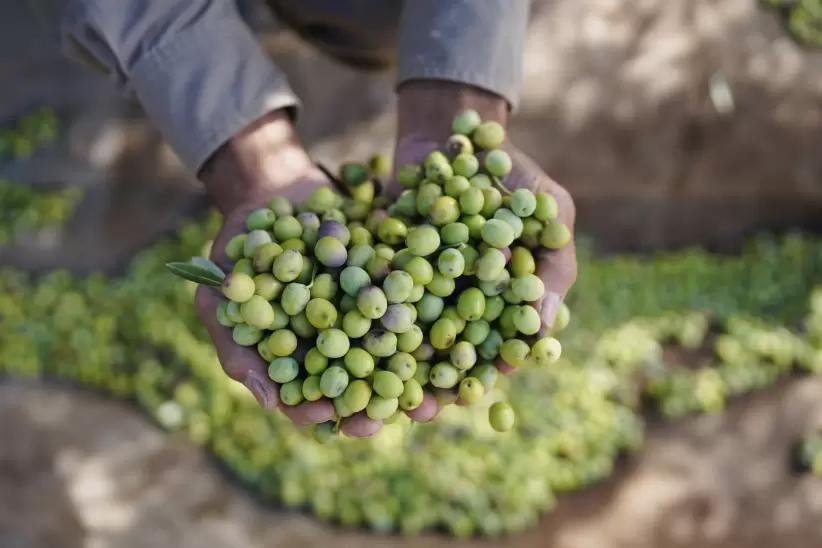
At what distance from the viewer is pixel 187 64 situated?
4.49 feet

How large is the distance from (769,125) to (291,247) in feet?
8.13

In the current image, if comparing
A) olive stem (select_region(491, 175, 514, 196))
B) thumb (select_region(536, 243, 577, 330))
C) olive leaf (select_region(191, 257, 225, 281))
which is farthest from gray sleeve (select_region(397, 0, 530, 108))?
olive leaf (select_region(191, 257, 225, 281))

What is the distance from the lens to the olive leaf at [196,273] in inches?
47.4

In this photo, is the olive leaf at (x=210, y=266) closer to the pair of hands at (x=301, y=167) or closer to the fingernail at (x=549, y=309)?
the pair of hands at (x=301, y=167)

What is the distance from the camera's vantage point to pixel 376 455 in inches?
82.7

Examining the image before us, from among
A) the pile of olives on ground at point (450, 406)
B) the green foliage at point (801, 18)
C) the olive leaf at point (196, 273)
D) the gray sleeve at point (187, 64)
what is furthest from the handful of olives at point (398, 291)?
the green foliage at point (801, 18)

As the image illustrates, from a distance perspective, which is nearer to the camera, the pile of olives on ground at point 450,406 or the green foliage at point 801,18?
the pile of olives on ground at point 450,406

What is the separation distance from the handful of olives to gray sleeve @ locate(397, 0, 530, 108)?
216 millimetres

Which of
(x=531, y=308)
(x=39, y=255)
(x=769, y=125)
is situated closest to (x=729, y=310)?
(x=769, y=125)

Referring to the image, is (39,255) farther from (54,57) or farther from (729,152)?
(729,152)

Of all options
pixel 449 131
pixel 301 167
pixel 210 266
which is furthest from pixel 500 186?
pixel 210 266

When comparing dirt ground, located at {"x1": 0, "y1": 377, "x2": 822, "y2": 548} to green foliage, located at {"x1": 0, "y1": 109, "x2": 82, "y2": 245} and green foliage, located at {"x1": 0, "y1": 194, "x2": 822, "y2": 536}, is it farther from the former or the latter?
green foliage, located at {"x1": 0, "y1": 109, "x2": 82, "y2": 245}

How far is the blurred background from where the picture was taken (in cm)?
204

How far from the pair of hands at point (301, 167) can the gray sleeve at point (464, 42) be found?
1.3 inches
